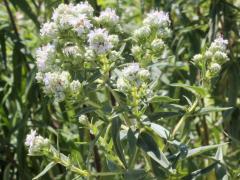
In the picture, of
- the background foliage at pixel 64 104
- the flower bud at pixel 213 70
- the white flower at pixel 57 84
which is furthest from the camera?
the background foliage at pixel 64 104

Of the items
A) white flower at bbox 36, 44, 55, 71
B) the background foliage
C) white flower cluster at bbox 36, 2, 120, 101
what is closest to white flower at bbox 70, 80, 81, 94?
white flower cluster at bbox 36, 2, 120, 101

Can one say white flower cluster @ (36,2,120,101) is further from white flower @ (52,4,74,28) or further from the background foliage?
the background foliage

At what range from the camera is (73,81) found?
1304 millimetres

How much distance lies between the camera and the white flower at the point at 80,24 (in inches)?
52.7

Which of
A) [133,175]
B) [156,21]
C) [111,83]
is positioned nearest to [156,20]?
[156,21]

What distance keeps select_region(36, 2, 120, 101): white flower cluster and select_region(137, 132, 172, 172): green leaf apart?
0.21 metres

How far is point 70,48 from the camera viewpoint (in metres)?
1.37

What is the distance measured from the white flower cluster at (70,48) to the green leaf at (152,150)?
0.21 meters

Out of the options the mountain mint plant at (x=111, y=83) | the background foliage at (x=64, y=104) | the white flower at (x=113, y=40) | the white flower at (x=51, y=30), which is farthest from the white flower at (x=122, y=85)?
the background foliage at (x=64, y=104)

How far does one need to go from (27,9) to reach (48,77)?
0.91 m

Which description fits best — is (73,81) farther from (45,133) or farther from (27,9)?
(45,133)

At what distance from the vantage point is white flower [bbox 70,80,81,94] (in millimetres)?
1289

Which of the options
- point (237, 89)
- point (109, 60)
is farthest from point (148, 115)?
point (237, 89)

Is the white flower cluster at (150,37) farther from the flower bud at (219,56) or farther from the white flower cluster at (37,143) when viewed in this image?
the white flower cluster at (37,143)
